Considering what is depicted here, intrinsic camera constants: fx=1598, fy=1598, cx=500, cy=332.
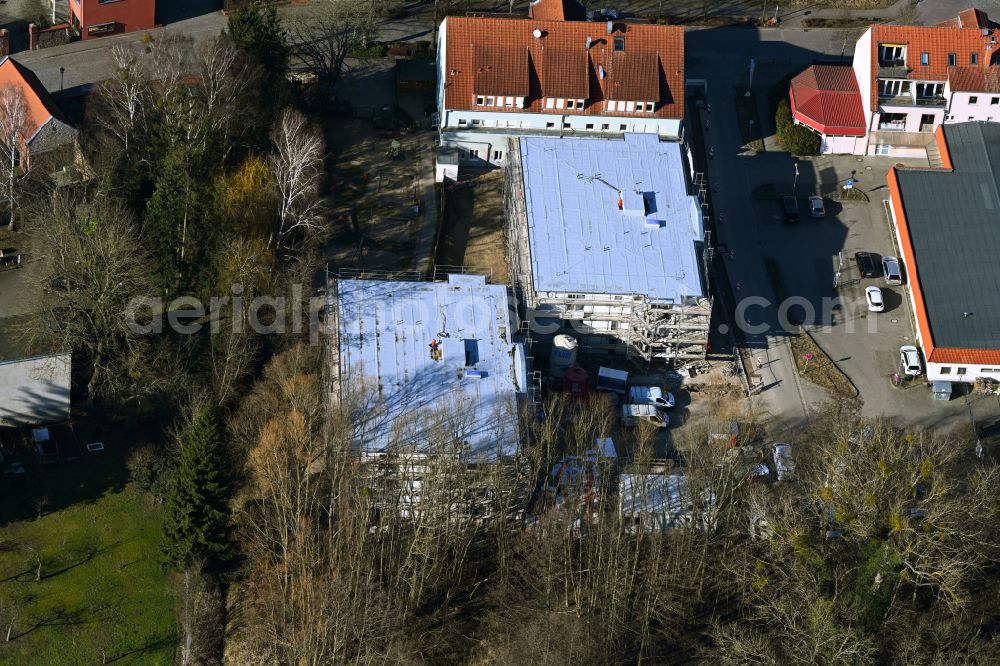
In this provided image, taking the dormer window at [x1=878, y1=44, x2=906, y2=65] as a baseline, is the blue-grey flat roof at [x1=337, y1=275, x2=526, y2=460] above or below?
below

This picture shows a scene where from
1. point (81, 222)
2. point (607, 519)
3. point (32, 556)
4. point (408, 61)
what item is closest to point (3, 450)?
point (32, 556)

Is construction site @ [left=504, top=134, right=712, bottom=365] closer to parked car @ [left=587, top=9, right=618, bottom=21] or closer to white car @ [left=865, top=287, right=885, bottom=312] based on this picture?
white car @ [left=865, top=287, right=885, bottom=312]

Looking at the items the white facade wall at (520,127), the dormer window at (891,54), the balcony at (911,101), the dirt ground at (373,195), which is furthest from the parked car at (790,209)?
the dirt ground at (373,195)

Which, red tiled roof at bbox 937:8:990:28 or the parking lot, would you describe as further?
red tiled roof at bbox 937:8:990:28

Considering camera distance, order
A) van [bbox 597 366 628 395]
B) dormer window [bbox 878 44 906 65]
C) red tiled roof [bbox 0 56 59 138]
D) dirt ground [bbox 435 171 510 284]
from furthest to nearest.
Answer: dormer window [bbox 878 44 906 65] → red tiled roof [bbox 0 56 59 138] → dirt ground [bbox 435 171 510 284] → van [bbox 597 366 628 395]

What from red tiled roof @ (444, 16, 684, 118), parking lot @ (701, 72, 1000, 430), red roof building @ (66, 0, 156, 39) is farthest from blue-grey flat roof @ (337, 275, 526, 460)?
red roof building @ (66, 0, 156, 39)

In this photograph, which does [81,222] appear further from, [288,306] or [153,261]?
[288,306]

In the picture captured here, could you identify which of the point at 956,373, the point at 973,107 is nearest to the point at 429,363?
the point at 956,373

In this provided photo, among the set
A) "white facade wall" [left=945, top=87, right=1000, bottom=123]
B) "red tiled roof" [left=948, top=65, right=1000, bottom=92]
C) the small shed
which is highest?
"red tiled roof" [left=948, top=65, right=1000, bottom=92]
